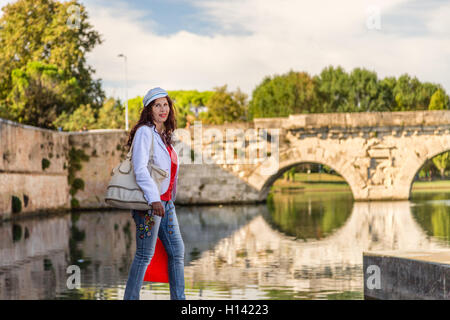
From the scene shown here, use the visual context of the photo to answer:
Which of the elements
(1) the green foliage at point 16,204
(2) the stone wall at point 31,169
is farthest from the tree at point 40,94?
(1) the green foliage at point 16,204

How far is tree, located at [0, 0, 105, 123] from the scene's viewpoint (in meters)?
46.3

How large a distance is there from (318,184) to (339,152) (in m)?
27.2

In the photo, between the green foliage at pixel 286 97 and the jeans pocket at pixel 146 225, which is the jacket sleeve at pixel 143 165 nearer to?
the jeans pocket at pixel 146 225

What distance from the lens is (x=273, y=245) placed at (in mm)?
11984

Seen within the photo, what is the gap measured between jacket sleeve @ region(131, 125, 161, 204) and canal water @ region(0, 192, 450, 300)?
2.42 m

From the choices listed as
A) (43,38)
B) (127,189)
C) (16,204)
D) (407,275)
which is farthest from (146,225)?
(43,38)

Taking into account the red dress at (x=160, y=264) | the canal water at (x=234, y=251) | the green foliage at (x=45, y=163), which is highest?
the green foliage at (x=45, y=163)

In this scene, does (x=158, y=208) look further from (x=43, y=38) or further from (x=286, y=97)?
(x=286, y=97)

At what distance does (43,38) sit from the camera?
46.9m

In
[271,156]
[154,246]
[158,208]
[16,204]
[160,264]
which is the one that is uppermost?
[271,156]

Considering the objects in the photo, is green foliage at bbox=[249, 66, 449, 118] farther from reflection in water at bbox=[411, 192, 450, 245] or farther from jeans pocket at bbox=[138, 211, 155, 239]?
jeans pocket at bbox=[138, 211, 155, 239]

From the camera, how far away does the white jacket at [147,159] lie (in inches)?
182

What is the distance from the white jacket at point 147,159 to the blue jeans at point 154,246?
0.13 metres

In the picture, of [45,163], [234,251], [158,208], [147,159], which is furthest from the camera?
[45,163]
